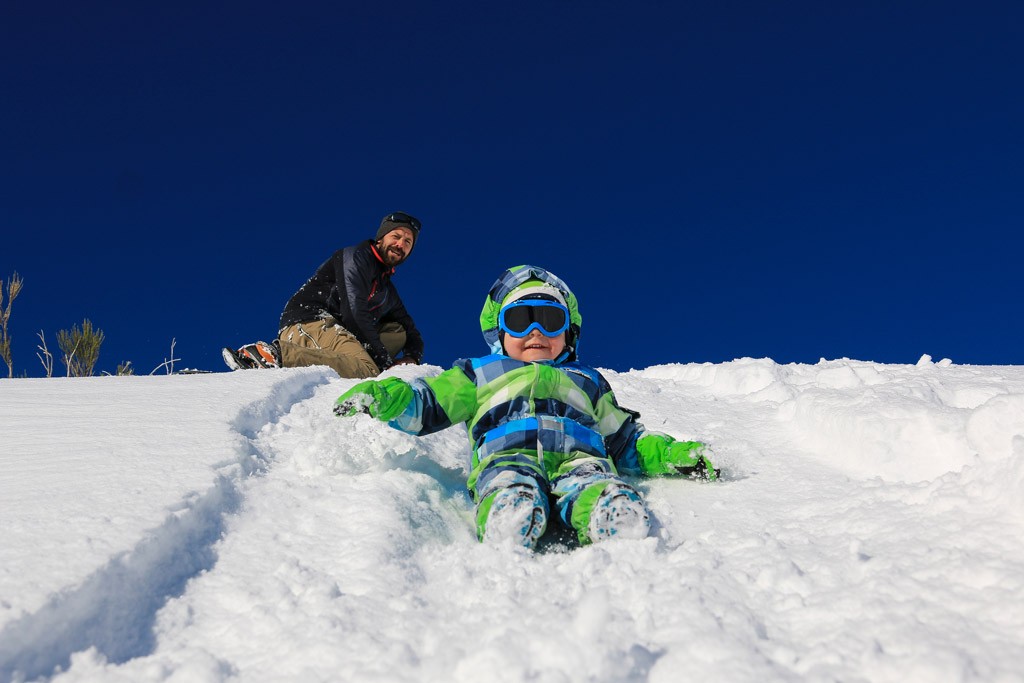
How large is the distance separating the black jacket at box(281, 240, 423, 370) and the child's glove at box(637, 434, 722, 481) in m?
3.60

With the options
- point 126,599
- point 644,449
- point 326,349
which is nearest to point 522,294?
point 644,449

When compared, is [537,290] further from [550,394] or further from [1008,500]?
[1008,500]

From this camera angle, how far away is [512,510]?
6.20ft

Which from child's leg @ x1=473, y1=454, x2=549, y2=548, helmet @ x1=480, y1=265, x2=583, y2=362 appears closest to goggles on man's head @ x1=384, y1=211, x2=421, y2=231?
helmet @ x1=480, y1=265, x2=583, y2=362

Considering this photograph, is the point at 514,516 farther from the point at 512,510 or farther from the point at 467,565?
the point at 467,565

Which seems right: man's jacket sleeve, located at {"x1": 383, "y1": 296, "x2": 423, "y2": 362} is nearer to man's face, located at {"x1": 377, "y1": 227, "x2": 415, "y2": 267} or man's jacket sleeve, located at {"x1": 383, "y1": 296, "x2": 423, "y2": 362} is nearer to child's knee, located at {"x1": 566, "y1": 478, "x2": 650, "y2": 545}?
man's face, located at {"x1": 377, "y1": 227, "x2": 415, "y2": 267}

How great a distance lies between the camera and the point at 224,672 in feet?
4.25

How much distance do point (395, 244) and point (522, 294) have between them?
3299mm

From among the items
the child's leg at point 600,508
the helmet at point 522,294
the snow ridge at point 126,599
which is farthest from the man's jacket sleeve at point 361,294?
the child's leg at point 600,508

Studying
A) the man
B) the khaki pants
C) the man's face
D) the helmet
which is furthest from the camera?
the man's face

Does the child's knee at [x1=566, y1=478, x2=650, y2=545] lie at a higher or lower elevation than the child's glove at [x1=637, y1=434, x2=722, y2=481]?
lower

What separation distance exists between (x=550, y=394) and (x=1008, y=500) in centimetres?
143

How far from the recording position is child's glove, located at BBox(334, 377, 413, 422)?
2.32 metres

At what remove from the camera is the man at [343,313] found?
18.7 feet
